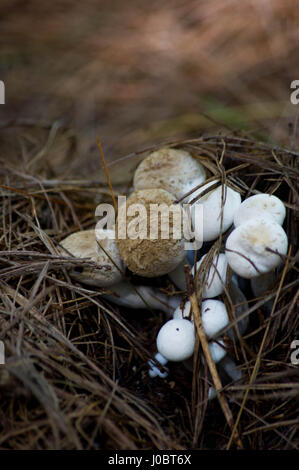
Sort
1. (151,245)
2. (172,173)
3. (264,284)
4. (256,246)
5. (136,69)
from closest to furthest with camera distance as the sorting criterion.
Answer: (256,246) < (151,245) < (264,284) < (172,173) < (136,69)

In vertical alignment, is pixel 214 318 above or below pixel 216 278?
below

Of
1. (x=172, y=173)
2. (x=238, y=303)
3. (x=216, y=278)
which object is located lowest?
(x=238, y=303)

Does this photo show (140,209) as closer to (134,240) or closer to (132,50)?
(134,240)

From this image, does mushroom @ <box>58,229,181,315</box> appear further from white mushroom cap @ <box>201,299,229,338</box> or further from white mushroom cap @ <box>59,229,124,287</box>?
white mushroom cap @ <box>201,299,229,338</box>

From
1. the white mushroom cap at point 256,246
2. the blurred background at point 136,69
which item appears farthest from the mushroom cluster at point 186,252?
the blurred background at point 136,69

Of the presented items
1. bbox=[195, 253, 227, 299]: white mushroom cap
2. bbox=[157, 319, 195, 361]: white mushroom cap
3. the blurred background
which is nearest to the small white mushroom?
bbox=[195, 253, 227, 299]: white mushroom cap

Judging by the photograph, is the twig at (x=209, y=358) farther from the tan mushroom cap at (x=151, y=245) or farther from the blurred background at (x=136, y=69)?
the blurred background at (x=136, y=69)

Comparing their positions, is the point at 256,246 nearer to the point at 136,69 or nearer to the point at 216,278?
the point at 216,278

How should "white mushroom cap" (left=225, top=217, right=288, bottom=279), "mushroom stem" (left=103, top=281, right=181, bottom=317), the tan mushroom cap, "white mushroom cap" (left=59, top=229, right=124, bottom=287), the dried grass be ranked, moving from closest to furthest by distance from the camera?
the dried grass, "white mushroom cap" (left=225, top=217, right=288, bottom=279), the tan mushroom cap, "white mushroom cap" (left=59, top=229, right=124, bottom=287), "mushroom stem" (left=103, top=281, right=181, bottom=317)

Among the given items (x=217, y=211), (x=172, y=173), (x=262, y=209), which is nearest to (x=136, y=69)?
(x=172, y=173)
